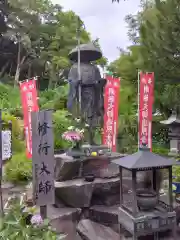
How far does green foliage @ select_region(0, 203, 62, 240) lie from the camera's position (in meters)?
3.13

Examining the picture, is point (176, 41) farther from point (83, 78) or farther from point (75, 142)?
point (75, 142)

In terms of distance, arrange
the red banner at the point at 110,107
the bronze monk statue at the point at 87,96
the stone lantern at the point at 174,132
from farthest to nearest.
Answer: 1. the stone lantern at the point at 174,132
2. the red banner at the point at 110,107
3. the bronze monk statue at the point at 87,96

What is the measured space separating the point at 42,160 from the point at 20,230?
1.13 m

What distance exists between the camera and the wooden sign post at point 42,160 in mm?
4047

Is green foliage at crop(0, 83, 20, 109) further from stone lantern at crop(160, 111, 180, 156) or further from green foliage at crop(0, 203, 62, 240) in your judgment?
green foliage at crop(0, 203, 62, 240)

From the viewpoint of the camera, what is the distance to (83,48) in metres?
7.13

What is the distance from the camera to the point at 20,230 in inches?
126

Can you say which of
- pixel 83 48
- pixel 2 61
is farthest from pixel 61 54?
pixel 83 48

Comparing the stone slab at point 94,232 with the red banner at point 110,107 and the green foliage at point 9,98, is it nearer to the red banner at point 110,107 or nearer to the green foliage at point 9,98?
the red banner at point 110,107

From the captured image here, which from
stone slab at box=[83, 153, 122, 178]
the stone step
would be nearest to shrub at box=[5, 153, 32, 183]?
stone slab at box=[83, 153, 122, 178]

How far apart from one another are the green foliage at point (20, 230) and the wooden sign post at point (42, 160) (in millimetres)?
611

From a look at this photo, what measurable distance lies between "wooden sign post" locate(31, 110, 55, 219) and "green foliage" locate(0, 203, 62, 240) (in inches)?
24.1

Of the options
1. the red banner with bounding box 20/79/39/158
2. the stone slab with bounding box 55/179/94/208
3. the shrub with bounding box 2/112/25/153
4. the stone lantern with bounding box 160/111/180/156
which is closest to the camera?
the stone slab with bounding box 55/179/94/208

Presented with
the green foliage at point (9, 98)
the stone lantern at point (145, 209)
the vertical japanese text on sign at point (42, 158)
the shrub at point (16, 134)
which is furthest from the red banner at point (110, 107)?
the green foliage at point (9, 98)
